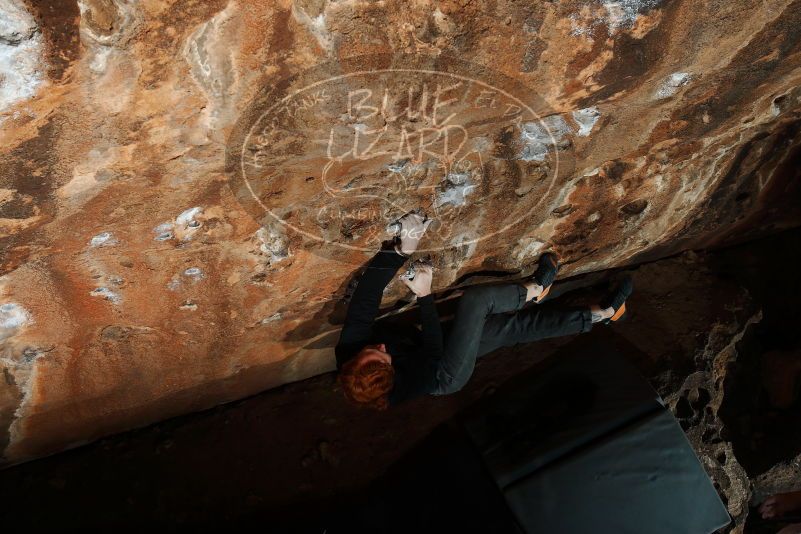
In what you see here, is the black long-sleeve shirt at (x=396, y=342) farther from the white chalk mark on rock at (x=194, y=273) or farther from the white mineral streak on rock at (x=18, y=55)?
the white mineral streak on rock at (x=18, y=55)

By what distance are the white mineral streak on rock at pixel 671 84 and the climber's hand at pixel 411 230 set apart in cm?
78

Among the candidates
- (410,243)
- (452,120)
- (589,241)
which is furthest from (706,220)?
(452,120)

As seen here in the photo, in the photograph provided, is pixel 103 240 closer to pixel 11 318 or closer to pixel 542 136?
pixel 11 318

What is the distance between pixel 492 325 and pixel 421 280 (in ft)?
1.54

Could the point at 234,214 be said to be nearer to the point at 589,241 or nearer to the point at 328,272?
→ the point at 328,272

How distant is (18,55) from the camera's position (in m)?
0.99

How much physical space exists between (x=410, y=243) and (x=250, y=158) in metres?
0.69

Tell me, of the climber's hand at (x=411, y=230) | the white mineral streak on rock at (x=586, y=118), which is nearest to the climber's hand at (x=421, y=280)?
the climber's hand at (x=411, y=230)

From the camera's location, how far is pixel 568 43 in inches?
51.3

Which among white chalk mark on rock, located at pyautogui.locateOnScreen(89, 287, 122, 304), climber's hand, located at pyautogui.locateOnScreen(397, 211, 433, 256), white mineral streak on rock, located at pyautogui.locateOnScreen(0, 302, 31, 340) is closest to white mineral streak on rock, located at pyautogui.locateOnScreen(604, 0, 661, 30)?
climber's hand, located at pyautogui.locateOnScreen(397, 211, 433, 256)

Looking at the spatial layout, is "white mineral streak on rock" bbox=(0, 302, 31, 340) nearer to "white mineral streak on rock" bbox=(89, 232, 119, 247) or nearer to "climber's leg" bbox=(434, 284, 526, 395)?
"white mineral streak on rock" bbox=(89, 232, 119, 247)

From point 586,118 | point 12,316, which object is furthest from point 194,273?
point 586,118

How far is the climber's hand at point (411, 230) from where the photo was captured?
5.93ft

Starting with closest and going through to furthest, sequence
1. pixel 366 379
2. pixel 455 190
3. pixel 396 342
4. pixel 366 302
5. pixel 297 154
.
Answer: pixel 297 154 < pixel 455 190 < pixel 366 379 < pixel 366 302 < pixel 396 342
